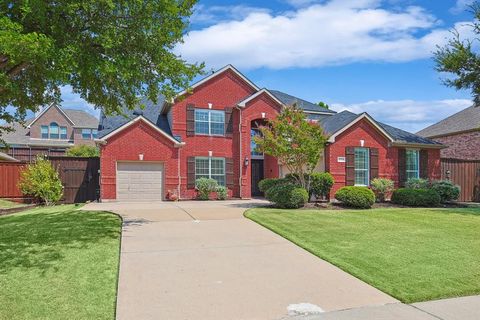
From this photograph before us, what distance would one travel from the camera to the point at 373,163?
21797mm

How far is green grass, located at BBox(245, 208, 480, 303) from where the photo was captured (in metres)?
6.30

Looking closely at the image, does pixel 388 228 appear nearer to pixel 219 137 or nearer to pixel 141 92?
pixel 141 92

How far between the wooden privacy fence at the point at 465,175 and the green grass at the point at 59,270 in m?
19.7

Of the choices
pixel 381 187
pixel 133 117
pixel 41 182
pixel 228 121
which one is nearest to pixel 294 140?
pixel 381 187

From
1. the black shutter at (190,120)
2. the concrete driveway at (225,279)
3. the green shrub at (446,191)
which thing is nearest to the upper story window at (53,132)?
the black shutter at (190,120)

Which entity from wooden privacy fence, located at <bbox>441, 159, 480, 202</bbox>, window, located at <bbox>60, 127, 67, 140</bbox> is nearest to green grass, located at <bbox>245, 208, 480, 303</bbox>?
wooden privacy fence, located at <bbox>441, 159, 480, 202</bbox>

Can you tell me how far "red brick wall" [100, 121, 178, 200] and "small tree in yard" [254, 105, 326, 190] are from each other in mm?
6747

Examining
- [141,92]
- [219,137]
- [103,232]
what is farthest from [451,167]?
[103,232]

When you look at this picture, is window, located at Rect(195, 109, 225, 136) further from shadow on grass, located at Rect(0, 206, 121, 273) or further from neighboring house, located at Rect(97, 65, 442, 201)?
shadow on grass, located at Rect(0, 206, 121, 273)

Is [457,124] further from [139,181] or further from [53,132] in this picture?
[53,132]

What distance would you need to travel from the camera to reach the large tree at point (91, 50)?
8.27m

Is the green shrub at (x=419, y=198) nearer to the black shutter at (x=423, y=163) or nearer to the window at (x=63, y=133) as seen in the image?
the black shutter at (x=423, y=163)

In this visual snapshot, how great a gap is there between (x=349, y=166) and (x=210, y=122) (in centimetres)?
800

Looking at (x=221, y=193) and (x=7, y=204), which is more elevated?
(x=221, y=193)
